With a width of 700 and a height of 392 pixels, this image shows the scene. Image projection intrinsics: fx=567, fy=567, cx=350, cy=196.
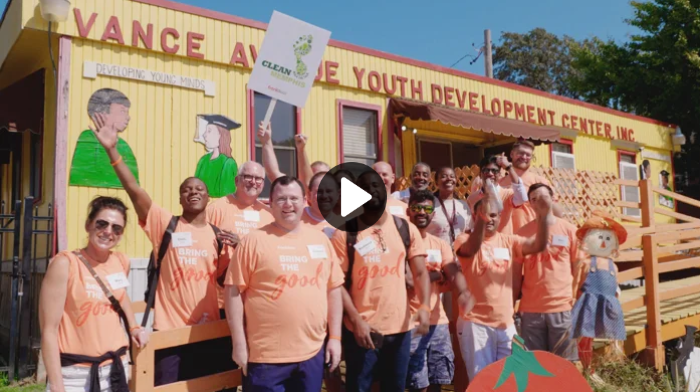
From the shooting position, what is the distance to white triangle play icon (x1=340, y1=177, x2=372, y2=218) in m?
3.46

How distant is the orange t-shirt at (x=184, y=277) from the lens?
11.1ft

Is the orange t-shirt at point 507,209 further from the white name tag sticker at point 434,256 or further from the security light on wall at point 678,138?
the security light on wall at point 678,138

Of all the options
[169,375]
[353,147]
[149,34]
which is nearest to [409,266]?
[169,375]

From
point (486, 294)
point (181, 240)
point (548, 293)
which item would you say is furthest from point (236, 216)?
point (548, 293)

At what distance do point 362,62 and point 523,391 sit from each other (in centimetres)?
830

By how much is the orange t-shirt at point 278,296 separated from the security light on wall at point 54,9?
540cm

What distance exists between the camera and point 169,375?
321 cm

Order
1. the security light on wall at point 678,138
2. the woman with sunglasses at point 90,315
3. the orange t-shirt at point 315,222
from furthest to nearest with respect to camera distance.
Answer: the security light on wall at point 678,138 → the orange t-shirt at point 315,222 → the woman with sunglasses at point 90,315

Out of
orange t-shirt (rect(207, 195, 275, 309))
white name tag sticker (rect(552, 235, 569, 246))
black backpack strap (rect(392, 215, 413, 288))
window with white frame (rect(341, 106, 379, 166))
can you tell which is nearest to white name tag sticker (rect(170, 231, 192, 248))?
orange t-shirt (rect(207, 195, 275, 309))

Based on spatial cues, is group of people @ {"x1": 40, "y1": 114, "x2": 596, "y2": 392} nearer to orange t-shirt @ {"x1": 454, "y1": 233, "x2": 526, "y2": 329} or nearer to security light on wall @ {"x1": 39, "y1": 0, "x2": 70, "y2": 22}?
orange t-shirt @ {"x1": 454, "y1": 233, "x2": 526, "y2": 329}

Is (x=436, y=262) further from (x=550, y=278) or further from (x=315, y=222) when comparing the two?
(x=550, y=278)

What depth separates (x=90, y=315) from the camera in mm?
2832

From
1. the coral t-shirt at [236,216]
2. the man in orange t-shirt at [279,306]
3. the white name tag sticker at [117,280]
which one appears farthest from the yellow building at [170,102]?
the man in orange t-shirt at [279,306]

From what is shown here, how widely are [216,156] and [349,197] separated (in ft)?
17.5
